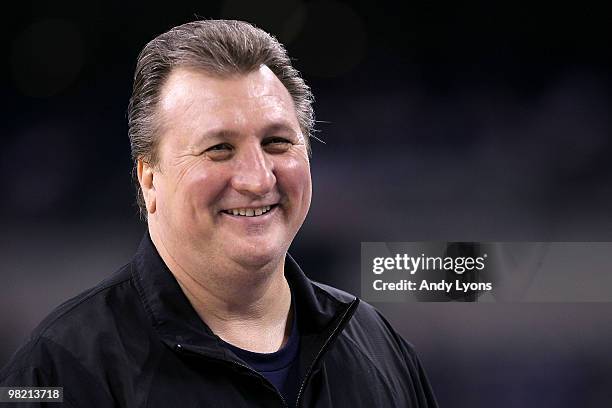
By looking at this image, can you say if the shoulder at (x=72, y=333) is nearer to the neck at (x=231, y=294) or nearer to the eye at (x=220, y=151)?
the neck at (x=231, y=294)

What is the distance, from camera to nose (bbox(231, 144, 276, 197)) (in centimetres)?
109

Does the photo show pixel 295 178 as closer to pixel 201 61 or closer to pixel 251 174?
pixel 251 174

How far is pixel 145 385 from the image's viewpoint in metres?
1.09

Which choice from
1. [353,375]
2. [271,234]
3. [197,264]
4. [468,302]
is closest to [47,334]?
[197,264]

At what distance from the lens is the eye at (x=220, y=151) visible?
1.10 m

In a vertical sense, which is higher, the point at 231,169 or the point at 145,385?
the point at 231,169

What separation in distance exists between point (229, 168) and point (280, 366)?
0.31 m

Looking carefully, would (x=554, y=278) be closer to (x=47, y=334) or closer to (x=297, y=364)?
(x=297, y=364)

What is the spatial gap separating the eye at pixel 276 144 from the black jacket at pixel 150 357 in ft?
0.78

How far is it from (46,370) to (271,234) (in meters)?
0.35

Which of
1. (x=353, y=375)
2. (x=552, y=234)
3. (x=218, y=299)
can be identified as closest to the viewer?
(x=218, y=299)

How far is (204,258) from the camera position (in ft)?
3.71

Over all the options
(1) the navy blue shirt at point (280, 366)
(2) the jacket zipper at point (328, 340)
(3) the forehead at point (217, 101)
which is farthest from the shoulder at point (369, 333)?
(3) the forehead at point (217, 101)

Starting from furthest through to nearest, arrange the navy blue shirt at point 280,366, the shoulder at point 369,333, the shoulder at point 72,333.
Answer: the shoulder at point 369,333 < the navy blue shirt at point 280,366 < the shoulder at point 72,333
